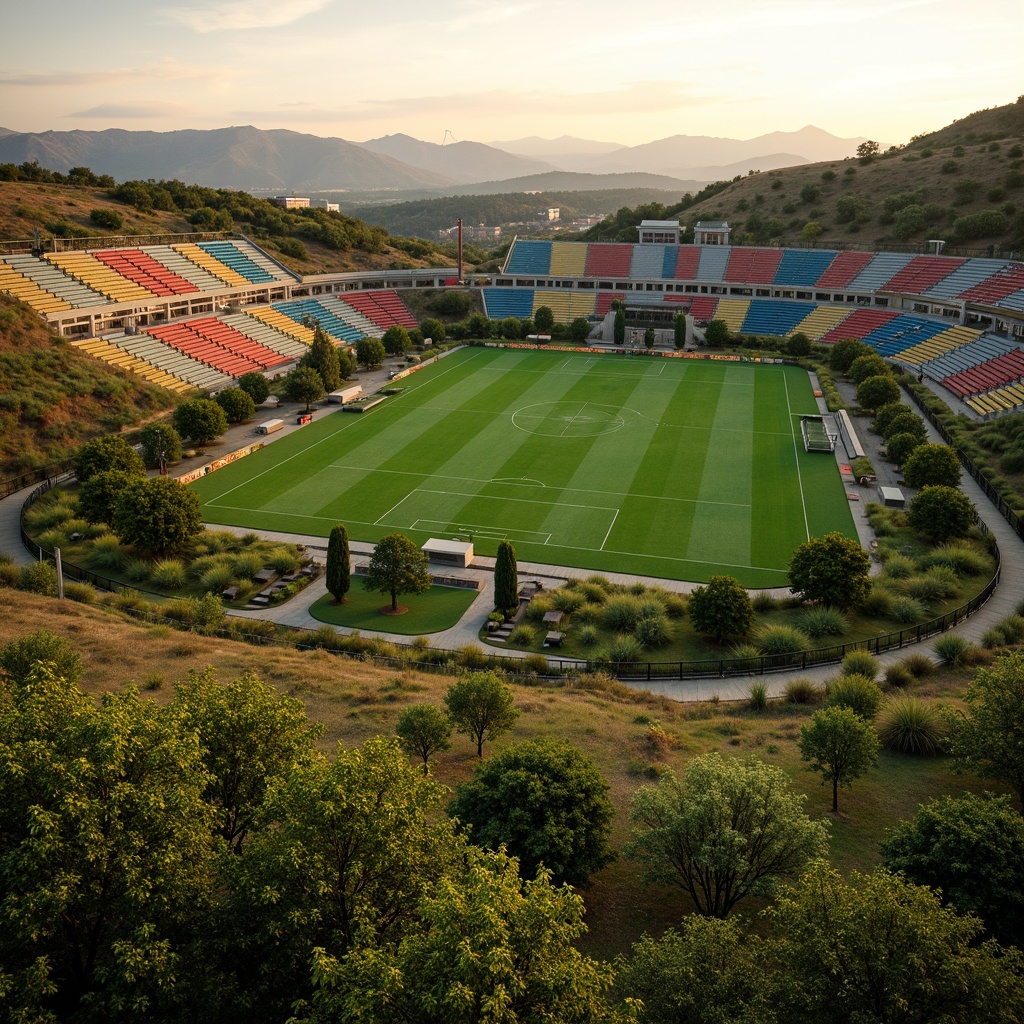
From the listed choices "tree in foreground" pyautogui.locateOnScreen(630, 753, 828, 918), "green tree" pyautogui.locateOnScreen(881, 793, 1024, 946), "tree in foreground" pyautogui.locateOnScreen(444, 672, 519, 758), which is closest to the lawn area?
"tree in foreground" pyautogui.locateOnScreen(444, 672, 519, 758)

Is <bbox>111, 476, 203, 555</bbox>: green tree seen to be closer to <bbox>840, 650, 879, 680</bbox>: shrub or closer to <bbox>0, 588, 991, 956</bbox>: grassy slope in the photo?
<bbox>0, 588, 991, 956</bbox>: grassy slope

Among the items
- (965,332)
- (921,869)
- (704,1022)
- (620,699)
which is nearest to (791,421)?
(965,332)

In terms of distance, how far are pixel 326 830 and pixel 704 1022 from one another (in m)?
6.27

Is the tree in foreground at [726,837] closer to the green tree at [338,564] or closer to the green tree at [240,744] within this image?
the green tree at [240,744]

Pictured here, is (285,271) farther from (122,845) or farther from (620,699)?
(122,845)

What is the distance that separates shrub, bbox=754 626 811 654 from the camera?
32.7 meters

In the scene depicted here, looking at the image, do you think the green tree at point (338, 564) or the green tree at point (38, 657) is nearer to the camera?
the green tree at point (38, 657)

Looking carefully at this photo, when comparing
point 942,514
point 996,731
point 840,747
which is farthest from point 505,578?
point 942,514

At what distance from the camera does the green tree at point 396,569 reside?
1421 inches

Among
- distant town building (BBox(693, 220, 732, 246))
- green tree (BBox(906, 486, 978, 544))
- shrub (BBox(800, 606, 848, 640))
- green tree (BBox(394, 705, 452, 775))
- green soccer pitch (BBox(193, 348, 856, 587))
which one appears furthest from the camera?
distant town building (BBox(693, 220, 732, 246))

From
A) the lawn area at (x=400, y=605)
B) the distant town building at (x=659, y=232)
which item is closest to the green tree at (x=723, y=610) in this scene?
the lawn area at (x=400, y=605)

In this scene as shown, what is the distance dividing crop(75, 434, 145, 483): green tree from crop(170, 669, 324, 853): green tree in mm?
32845

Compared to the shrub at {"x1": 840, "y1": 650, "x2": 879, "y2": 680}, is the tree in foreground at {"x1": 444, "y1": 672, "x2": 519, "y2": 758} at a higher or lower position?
higher

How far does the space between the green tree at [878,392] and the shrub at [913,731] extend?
42613mm
